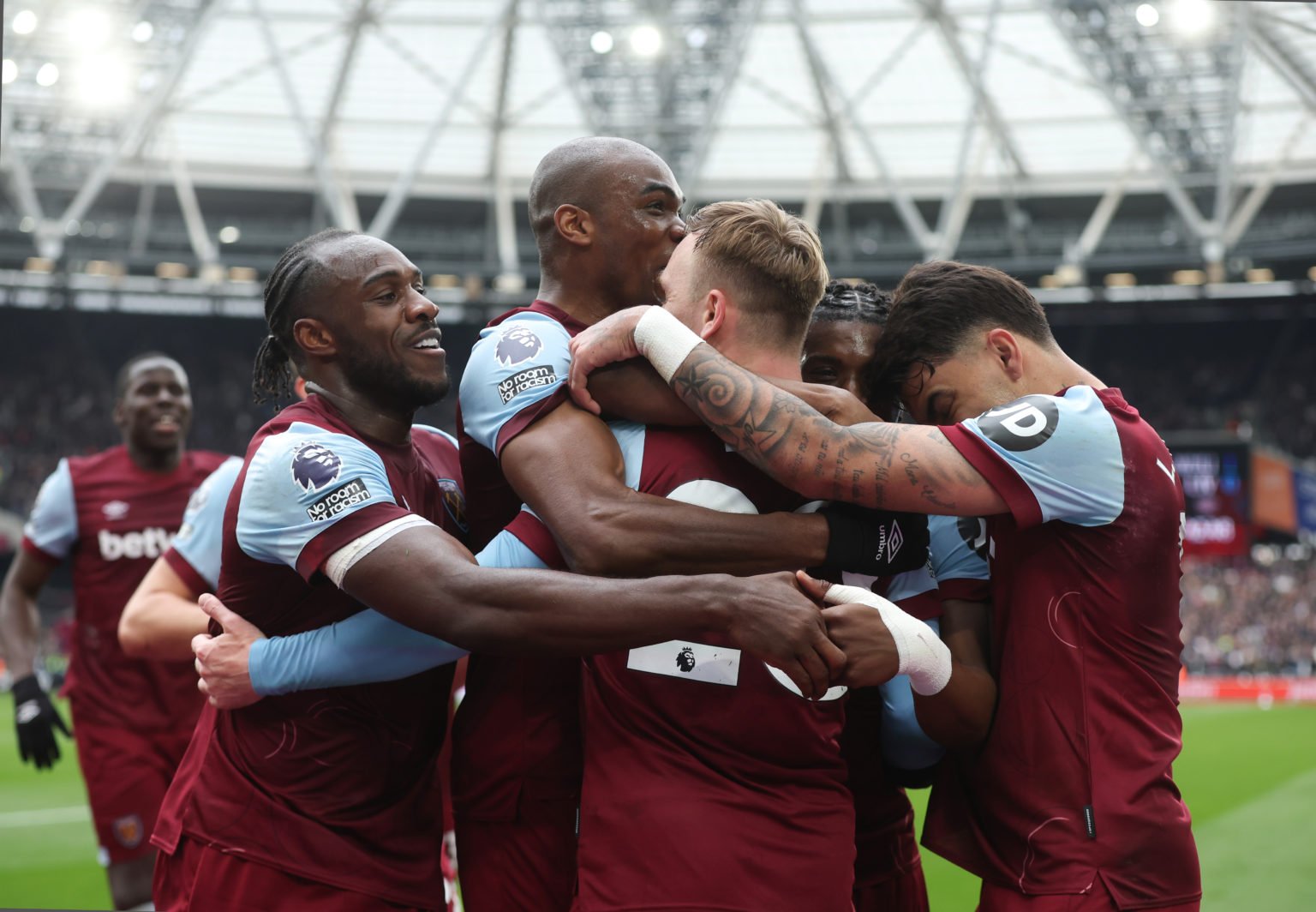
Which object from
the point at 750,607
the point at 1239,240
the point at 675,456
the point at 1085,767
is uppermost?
the point at 1239,240

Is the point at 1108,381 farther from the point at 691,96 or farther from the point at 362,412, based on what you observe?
the point at 362,412

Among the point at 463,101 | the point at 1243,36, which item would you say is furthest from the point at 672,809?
the point at 463,101

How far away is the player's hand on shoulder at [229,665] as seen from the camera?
122 inches

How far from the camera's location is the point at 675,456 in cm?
280

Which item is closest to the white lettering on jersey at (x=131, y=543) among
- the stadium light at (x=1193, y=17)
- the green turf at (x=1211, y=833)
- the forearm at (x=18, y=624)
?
the forearm at (x=18, y=624)

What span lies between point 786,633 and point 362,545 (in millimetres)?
994

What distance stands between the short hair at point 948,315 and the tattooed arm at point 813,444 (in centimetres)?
36

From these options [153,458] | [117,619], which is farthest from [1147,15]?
[117,619]

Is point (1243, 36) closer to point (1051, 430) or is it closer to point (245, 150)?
point (245, 150)

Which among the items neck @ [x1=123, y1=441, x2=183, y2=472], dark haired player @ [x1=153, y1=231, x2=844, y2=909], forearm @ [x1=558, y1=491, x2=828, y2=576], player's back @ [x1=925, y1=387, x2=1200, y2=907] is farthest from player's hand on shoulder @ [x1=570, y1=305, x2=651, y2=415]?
neck @ [x1=123, y1=441, x2=183, y2=472]

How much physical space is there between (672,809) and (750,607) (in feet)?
1.47

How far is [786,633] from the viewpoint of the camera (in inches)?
96.9

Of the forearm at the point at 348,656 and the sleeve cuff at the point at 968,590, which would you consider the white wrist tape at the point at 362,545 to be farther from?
the sleeve cuff at the point at 968,590

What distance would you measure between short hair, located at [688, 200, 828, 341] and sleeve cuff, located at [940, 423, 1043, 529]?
1.53ft
